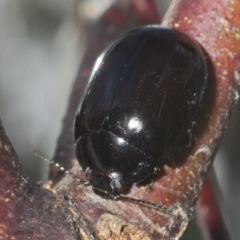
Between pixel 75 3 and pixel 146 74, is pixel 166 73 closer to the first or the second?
pixel 146 74

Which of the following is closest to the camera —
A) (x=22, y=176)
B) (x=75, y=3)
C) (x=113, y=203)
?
(x=22, y=176)

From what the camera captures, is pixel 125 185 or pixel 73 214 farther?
pixel 125 185

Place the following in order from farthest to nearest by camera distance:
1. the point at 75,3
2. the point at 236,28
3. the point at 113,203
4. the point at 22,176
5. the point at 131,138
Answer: the point at 75,3 → the point at 131,138 → the point at 236,28 → the point at 113,203 → the point at 22,176

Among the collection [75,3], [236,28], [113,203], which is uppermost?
[236,28]

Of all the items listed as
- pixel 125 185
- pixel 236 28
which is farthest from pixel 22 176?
pixel 236 28
